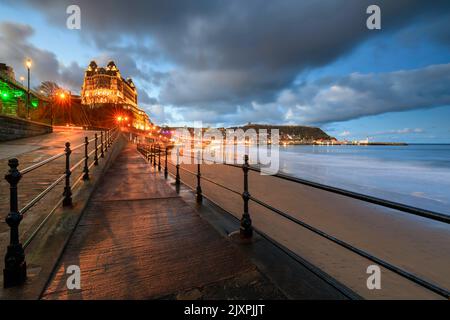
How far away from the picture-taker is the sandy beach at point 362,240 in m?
6.06

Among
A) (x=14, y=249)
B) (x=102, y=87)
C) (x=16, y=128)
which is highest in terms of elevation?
(x=102, y=87)

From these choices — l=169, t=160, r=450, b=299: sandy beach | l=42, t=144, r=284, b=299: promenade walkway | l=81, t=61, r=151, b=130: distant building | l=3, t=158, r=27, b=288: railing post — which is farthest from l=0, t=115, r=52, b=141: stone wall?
l=81, t=61, r=151, b=130: distant building

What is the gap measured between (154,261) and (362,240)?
8.61 meters

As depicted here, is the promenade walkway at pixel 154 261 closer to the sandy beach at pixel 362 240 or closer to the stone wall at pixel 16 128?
the sandy beach at pixel 362 240

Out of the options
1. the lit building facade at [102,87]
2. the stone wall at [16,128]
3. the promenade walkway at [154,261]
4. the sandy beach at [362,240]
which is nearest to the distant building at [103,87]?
the lit building facade at [102,87]

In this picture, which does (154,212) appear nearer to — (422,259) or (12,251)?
(12,251)

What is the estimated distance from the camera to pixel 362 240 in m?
8.69

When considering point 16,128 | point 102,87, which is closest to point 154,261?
point 16,128

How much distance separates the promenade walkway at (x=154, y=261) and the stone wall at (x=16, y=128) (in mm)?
13595

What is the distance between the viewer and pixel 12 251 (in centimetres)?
235

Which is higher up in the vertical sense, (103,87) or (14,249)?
(103,87)

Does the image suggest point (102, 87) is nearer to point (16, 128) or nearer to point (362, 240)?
point (16, 128)

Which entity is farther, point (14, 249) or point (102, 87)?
point (102, 87)
